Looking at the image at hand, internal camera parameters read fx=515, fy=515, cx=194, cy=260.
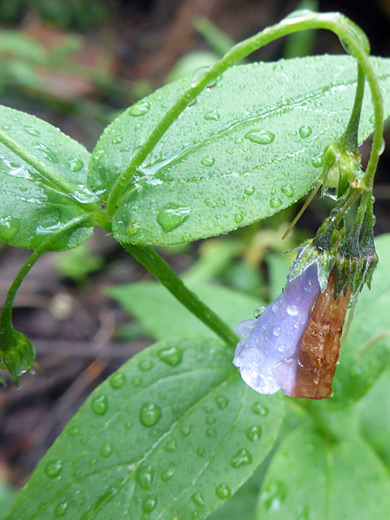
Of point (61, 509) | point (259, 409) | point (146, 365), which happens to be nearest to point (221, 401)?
point (259, 409)

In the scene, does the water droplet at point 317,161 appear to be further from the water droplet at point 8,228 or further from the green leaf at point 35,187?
the water droplet at point 8,228

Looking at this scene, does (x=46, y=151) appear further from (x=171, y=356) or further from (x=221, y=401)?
(x=221, y=401)

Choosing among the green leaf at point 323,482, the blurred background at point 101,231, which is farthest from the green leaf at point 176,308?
the green leaf at point 323,482

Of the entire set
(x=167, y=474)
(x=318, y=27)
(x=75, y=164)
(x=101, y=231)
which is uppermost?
(x=318, y=27)

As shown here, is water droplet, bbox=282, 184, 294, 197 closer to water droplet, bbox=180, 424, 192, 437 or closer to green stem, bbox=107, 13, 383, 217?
green stem, bbox=107, 13, 383, 217

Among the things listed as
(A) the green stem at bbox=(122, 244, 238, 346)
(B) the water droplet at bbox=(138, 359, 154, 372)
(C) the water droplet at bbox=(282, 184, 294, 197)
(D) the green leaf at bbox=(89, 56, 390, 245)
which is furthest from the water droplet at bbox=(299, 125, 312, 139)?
(B) the water droplet at bbox=(138, 359, 154, 372)
